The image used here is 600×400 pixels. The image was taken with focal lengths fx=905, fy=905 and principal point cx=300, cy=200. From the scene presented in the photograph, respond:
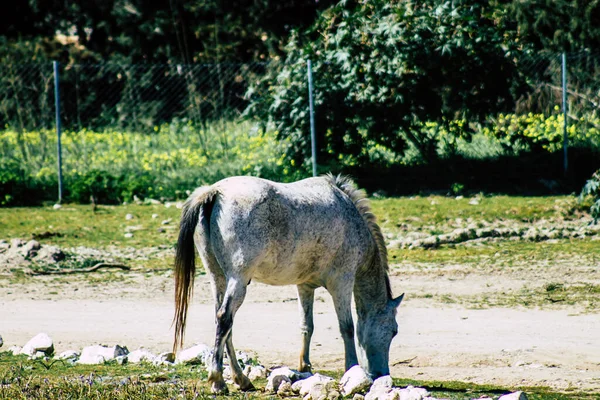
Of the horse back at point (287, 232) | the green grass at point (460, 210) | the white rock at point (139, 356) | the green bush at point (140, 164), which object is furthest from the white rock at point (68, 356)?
the green bush at point (140, 164)

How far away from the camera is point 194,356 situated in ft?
22.8

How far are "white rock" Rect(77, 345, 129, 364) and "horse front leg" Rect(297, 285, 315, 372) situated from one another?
1.43m

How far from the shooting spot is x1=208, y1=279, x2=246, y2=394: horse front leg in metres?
5.95

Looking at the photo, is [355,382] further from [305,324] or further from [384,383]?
[305,324]

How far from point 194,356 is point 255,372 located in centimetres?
67

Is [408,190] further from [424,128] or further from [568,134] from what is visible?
[568,134]

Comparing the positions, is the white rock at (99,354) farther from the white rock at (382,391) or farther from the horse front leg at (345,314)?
the white rock at (382,391)

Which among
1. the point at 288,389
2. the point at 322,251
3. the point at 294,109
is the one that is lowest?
the point at 288,389

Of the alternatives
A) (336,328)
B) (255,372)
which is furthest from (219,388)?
(336,328)

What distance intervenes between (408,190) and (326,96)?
2165 mm

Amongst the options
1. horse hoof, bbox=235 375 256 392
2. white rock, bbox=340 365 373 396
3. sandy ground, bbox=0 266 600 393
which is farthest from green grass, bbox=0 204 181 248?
white rock, bbox=340 365 373 396

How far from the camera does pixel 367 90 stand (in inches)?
610

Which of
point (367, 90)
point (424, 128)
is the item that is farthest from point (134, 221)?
point (424, 128)

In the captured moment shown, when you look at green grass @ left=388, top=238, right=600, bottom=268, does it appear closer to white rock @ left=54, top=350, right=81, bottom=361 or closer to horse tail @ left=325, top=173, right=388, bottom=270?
horse tail @ left=325, top=173, right=388, bottom=270
